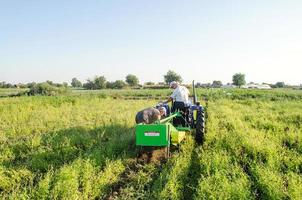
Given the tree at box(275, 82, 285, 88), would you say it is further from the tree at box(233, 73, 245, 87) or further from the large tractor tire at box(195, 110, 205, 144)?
the large tractor tire at box(195, 110, 205, 144)

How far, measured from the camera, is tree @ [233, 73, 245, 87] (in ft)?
334

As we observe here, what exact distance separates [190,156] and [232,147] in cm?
122

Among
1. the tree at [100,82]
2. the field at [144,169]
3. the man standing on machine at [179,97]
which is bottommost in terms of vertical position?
the field at [144,169]

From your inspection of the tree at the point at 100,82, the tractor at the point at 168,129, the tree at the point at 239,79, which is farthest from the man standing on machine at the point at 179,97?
the tree at the point at 239,79

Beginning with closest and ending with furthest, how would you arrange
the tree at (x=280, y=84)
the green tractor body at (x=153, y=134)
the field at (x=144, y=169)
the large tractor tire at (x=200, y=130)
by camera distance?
the field at (x=144, y=169) < the green tractor body at (x=153, y=134) < the large tractor tire at (x=200, y=130) < the tree at (x=280, y=84)

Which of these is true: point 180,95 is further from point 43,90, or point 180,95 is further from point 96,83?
point 96,83

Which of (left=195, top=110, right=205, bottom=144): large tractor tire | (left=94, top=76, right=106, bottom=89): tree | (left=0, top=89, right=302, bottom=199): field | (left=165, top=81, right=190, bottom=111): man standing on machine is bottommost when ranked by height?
(left=0, top=89, right=302, bottom=199): field

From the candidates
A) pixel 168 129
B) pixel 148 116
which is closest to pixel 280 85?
pixel 148 116

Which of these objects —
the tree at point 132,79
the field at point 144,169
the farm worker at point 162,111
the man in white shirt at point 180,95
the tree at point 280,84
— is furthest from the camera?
the tree at point 280,84

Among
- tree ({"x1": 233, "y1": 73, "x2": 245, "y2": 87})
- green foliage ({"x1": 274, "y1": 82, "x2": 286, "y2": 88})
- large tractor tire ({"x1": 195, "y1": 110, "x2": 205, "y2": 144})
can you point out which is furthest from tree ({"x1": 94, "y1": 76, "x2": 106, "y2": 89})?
large tractor tire ({"x1": 195, "y1": 110, "x2": 205, "y2": 144})

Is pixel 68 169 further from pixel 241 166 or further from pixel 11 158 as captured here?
pixel 241 166

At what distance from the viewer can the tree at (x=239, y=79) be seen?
102 meters

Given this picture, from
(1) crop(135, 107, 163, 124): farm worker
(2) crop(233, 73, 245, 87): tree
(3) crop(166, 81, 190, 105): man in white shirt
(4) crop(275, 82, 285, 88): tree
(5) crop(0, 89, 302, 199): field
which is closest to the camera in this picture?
(5) crop(0, 89, 302, 199): field

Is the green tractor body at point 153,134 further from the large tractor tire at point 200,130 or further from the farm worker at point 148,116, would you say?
the large tractor tire at point 200,130
